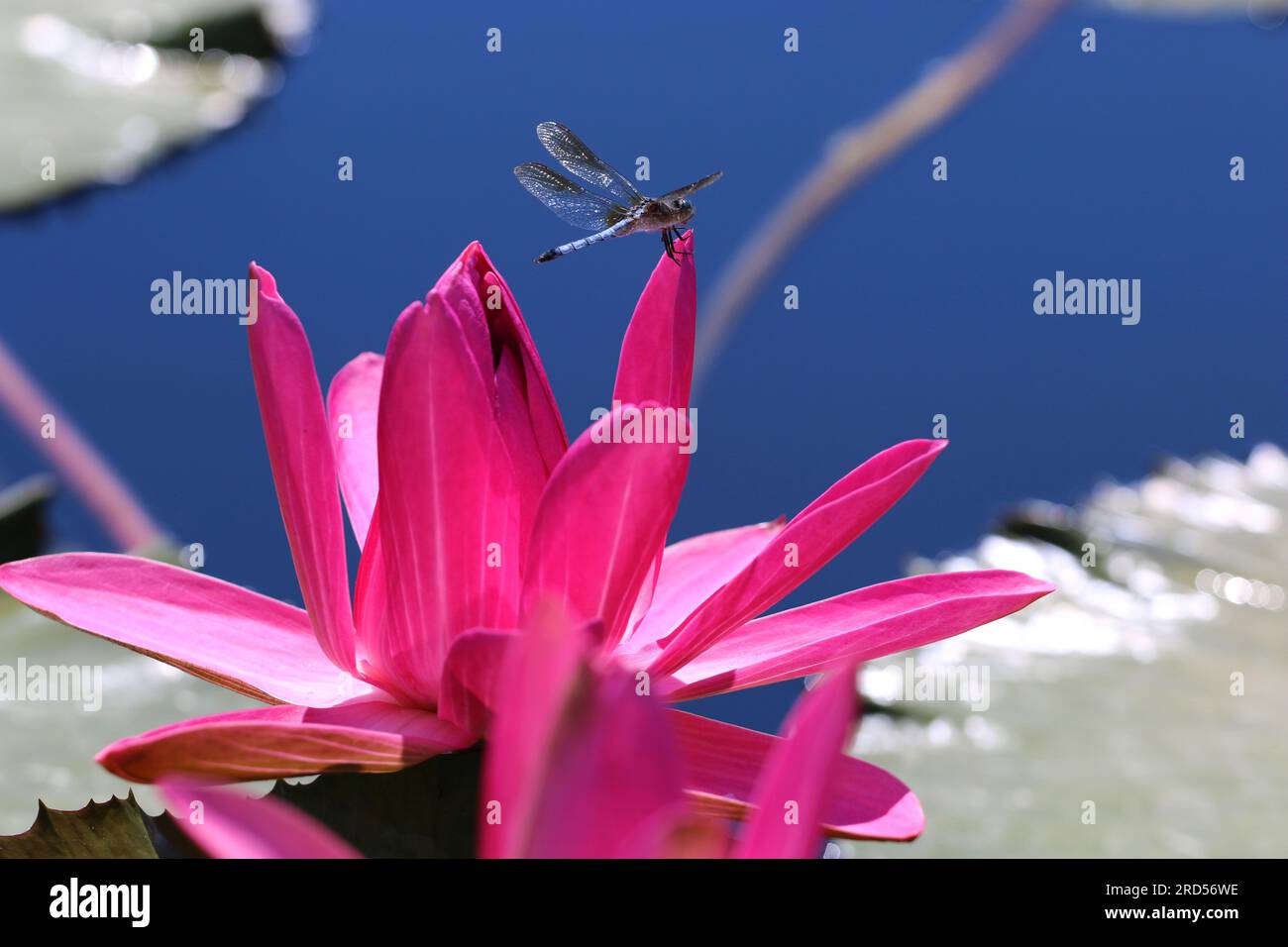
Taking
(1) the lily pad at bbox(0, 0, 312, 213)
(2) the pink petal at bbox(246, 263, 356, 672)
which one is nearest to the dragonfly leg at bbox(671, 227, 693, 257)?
(2) the pink petal at bbox(246, 263, 356, 672)

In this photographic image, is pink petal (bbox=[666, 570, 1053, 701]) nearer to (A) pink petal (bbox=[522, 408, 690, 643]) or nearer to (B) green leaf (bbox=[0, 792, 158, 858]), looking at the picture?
(A) pink petal (bbox=[522, 408, 690, 643])

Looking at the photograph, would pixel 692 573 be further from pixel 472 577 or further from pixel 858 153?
pixel 858 153

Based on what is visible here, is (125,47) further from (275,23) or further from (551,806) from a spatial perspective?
(551,806)

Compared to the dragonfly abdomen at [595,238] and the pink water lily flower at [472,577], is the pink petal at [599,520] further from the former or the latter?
the dragonfly abdomen at [595,238]

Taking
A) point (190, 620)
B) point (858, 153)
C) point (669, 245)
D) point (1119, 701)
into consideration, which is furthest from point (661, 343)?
point (858, 153)
